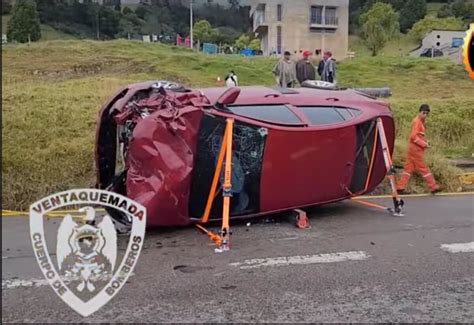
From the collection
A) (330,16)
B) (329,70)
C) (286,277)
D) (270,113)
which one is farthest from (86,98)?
(330,16)

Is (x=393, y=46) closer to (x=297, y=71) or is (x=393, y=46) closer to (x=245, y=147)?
(x=297, y=71)

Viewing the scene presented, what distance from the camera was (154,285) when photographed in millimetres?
4871

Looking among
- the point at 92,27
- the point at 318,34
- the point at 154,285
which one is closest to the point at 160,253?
the point at 154,285

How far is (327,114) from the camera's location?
714 centimetres

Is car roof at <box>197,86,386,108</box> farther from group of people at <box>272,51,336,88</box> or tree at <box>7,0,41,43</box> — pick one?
tree at <box>7,0,41,43</box>

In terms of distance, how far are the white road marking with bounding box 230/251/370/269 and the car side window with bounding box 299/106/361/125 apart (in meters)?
1.77

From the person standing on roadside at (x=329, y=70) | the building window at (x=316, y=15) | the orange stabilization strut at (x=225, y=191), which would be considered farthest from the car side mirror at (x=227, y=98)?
the building window at (x=316, y=15)

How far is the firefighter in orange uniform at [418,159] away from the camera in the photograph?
927cm

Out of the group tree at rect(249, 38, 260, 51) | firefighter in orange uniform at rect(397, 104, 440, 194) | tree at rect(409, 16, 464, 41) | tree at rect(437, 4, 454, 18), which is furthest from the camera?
tree at rect(437, 4, 454, 18)

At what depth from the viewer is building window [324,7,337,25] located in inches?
1941

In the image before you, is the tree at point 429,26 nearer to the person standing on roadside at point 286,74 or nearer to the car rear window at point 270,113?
the person standing on roadside at point 286,74

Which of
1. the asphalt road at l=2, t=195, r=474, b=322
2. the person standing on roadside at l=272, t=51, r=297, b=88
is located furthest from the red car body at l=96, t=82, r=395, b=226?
the person standing on roadside at l=272, t=51, r=297, b=88

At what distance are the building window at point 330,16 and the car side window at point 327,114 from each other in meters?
42.9

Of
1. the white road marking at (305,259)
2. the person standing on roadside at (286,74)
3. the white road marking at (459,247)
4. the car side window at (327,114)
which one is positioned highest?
the person standing on roadside at (286,74)
